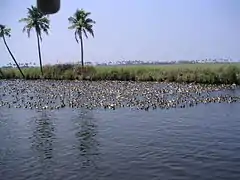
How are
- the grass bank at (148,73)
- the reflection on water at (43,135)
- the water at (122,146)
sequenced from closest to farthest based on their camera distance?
the water at (122,146), the reflection on water at (43,135), the grass bank at (148,73)

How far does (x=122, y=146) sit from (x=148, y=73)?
45605 millimetres

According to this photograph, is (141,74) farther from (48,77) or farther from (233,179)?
(233,179)

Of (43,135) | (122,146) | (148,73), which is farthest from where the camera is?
(148,73)

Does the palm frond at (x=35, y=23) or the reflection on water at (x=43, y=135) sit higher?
the palm frond at (x=35, y=23)

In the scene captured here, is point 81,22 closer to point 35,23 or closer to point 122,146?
point 35,23

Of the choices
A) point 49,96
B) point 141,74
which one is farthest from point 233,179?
point 141,74

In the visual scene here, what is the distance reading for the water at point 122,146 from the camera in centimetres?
1206

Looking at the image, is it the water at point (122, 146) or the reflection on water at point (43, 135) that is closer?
the water at point (122, 146)

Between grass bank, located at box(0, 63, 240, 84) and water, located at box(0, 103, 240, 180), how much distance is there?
26.3m

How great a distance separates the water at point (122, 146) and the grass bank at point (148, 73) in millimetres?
26321

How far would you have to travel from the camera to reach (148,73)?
6091 cm

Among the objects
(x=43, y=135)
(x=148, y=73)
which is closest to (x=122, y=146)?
(x=43, y=135)

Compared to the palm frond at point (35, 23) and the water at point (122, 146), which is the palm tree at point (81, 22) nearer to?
the palm frond at point (35, 23)

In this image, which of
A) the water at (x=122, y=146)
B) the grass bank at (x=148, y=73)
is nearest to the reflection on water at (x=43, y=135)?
the water at (x=122, y=146)
